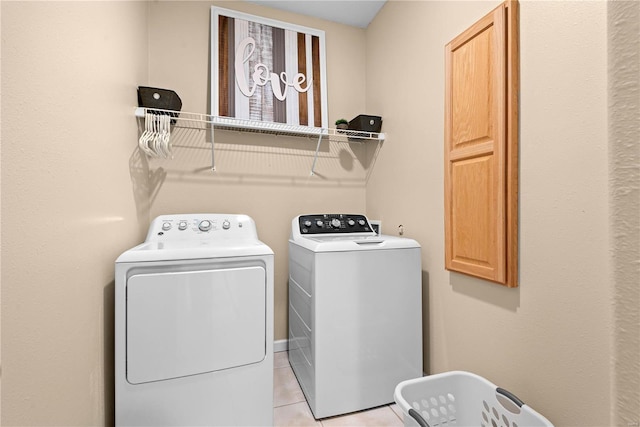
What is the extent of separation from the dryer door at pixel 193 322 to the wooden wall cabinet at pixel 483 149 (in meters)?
1.02

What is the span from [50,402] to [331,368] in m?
1.13

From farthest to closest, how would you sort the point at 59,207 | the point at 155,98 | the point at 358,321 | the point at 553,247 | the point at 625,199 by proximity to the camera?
the point at 155,98 < the point at 358,321 < the point at 553,247 < the point at 59,207 < the point at 625,199

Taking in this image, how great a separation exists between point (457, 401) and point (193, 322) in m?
1.29

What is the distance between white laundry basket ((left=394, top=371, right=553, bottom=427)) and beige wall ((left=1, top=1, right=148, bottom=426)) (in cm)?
122

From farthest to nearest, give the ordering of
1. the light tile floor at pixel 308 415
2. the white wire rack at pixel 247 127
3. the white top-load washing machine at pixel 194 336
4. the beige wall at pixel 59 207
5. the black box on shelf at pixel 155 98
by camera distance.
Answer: the white wire rack at pixel 247 127 → the black box on shelf at pixel 155 98 → the light tile floor at pixel 308 415 → the white top-load washing machine at pixel 194 336 → the beige wall at pixel 59 207

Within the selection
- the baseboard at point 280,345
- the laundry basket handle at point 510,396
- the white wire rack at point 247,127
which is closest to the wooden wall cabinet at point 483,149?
the laundry basket handle at point 510,396

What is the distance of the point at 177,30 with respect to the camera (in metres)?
2.13

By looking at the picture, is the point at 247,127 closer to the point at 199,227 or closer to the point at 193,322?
the point at 199,227

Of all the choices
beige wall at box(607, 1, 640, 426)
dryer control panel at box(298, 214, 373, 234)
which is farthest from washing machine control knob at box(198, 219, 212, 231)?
beige wall at box(607, 1, 640, 426)

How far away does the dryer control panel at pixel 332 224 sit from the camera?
2.05 m

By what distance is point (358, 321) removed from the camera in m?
1.61

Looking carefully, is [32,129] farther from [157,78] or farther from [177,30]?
[177,30]

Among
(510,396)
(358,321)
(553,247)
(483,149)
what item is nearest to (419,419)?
(510,396)

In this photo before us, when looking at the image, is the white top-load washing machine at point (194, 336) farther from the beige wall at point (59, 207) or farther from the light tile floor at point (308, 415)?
the light tile floor at point (308, 415)
